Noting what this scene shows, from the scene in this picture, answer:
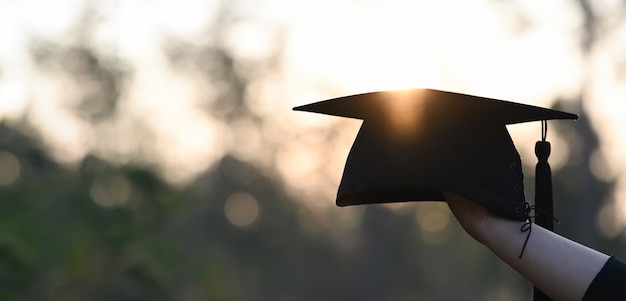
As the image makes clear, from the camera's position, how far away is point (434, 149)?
6.44 ft

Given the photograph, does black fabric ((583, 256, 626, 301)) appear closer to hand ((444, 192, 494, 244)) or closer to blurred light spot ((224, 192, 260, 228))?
hand ((444, 192, 494, 244))

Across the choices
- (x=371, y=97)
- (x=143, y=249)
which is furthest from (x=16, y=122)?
(x=371, y=97)

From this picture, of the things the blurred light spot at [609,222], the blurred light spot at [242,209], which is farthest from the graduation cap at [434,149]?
the blurred light spot at [242,209]

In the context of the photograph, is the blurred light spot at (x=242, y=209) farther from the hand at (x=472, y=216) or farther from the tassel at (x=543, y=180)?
the hand at (x=472, y=216)

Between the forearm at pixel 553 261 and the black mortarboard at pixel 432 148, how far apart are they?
75mm

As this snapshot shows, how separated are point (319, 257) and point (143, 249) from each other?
27684 millimetres

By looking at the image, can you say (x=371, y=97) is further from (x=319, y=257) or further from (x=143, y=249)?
(x=319, y=257)

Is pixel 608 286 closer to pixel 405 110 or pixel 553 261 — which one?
pixel 553 261

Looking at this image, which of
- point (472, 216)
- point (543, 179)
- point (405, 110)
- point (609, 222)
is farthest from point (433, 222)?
point (472, 216)

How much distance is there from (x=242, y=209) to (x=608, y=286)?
37703 mm

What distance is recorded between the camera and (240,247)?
3897cm

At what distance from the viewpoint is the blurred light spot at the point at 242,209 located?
3809 cm

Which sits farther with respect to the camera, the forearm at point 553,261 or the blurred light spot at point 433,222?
the blurred light spot at point 433,222

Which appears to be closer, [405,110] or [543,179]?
[405,110]
